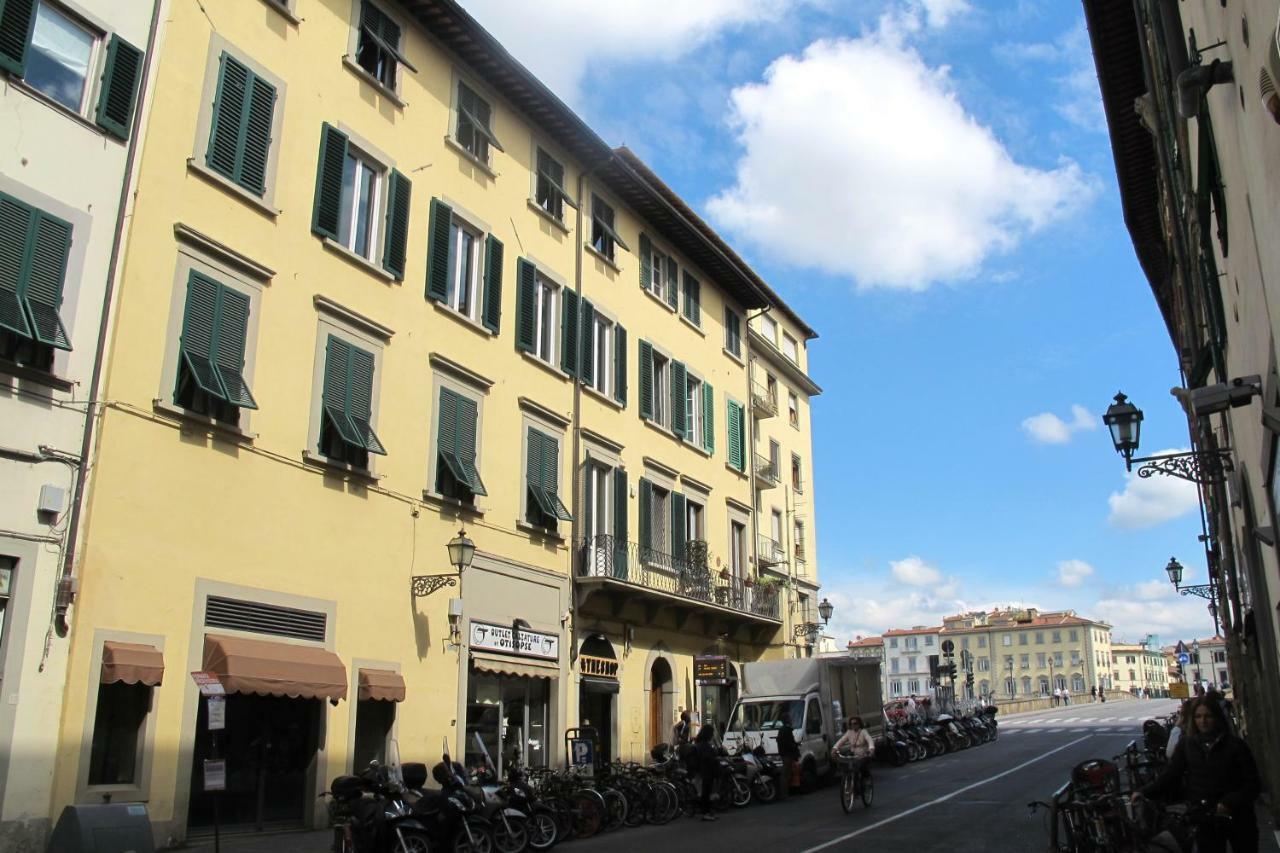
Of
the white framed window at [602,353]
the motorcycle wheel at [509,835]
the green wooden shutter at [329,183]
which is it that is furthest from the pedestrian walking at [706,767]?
the green wooden shutter at [329,183]

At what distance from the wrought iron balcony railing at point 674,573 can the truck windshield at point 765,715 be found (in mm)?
2961

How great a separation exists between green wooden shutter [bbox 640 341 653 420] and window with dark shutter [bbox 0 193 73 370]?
14766mm

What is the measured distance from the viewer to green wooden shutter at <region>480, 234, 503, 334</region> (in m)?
20.1

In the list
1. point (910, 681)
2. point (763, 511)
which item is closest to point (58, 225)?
point (763, 511)

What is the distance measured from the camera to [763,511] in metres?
33.8

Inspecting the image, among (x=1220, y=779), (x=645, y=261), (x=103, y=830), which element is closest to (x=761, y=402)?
(x=645, y=261)

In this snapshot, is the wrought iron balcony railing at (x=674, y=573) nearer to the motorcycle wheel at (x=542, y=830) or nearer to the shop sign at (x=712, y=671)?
the shop sign at (x=712, y=671)

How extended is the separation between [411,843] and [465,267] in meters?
11.3

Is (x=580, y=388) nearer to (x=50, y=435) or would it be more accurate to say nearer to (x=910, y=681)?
(x=50, y=435)

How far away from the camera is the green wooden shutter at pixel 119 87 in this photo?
1310 cm

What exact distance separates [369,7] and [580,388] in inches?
335

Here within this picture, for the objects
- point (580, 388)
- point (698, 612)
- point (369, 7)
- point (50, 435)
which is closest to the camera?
point (50, 435)

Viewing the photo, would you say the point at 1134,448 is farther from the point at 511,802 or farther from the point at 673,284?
the point at 673,284

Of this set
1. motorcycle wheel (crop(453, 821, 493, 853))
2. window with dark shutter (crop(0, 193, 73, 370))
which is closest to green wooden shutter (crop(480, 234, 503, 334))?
window with dark shutter (crop(0, 193, 73, 370))
